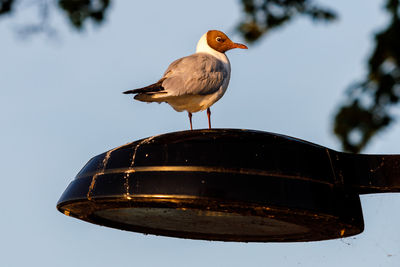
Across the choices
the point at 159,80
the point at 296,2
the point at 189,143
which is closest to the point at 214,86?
the point at 159,80

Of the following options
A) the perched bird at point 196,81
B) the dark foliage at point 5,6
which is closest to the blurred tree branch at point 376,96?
the perched bird at point 196,81

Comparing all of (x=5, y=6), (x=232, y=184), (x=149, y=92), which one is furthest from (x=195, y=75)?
(x=5, y=6)

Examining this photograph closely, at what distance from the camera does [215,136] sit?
265 cm

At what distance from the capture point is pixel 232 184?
8.00 feet

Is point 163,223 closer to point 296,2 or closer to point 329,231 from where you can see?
point 329,231

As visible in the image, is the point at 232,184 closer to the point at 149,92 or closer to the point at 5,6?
the point at 149,92

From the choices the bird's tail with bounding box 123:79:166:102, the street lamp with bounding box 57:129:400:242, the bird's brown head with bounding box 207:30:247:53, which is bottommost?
the street lamp with bounding box 57:129:400:242

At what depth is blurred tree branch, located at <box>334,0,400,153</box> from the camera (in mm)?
4449

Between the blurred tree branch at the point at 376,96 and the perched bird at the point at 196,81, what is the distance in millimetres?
825

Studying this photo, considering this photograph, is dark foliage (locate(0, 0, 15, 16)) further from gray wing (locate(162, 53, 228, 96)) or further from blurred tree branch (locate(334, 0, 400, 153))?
blurred tree branch (locate(334, 0, 400, 153))

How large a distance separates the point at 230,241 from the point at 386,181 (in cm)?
77

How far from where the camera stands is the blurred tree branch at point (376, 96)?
175 inches

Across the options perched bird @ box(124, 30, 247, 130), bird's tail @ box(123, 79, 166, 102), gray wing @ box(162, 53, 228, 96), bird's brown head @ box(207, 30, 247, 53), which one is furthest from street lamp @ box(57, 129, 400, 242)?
bird's brown head @ box(207, 30, 247, 53)

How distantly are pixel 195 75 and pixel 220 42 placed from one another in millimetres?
658
